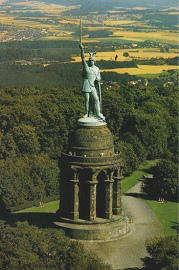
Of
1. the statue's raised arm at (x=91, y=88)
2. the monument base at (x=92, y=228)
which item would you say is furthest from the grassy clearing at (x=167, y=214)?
the statue's raised arm at (x=91, y=88)

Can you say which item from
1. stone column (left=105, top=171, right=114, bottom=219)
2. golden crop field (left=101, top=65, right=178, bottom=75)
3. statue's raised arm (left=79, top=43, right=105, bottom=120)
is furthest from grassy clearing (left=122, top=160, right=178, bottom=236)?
golden crop field (left=101, top=65, right=178, bottom=75)

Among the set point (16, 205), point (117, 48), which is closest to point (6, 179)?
point (16, 205)

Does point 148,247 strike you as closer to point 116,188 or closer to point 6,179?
point 116,188

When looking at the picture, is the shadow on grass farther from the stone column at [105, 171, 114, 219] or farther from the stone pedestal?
the stone column at [105, 171, 114, 219]

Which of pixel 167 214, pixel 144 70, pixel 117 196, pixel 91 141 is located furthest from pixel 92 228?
pixel 144 70

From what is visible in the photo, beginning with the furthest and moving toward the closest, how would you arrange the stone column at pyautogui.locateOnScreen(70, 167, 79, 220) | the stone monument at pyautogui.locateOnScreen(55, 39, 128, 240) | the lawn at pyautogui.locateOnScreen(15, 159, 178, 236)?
the lawn at pyautogui.locateOnScreen(15, 159, 178, 236) < the stone column at pyautogui.locateOnScreen(70, 167, 79, 220) < the stone monument at pyautogui.locateOnScreen(55, 39, 128, 240)
